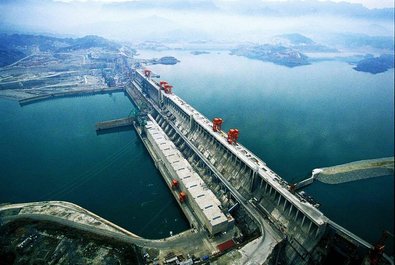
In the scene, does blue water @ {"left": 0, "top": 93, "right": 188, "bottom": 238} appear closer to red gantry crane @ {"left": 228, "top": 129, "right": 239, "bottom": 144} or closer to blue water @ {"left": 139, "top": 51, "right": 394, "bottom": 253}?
red gantry crane @ {"left": 228, "top": 129, "right": 239, "bottom": 144}

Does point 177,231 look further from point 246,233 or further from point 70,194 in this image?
point 70,194

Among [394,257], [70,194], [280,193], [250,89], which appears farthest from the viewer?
[250,89]

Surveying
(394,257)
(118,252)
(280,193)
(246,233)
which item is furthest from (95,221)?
(394,257)

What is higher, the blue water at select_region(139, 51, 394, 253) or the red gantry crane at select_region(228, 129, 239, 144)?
the red gantry crane at select_region(228, 129, 239, 144)

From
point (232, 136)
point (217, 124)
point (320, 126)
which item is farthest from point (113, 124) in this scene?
point (320, 126)

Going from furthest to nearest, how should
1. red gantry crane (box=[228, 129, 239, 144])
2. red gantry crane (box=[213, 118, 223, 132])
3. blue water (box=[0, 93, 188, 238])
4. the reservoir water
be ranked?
1. red gantry crane (box=[213, 118, 223, 132])
2. red gantry crane (box=[228, 129, 239, 144])
3. blue water (box=[0, 93, 188, 238])
4. the reservoir water

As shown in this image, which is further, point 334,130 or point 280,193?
point 334,130

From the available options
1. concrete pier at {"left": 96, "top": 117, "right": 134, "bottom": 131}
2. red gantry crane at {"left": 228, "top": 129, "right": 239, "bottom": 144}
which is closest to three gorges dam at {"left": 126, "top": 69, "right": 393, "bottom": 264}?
red gantry crane at {"left": 228, "top": 129, "right": 239, "bottom": 144}

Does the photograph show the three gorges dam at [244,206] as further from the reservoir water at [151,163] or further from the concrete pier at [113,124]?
the concrete pier at [113,124]
